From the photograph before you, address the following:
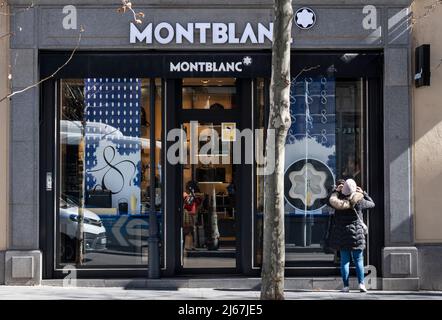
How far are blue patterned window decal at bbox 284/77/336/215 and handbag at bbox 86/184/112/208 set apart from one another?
299 centimetres

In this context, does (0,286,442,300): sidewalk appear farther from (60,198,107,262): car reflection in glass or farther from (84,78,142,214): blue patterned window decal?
(84,78,142,214): blue patterned window decal

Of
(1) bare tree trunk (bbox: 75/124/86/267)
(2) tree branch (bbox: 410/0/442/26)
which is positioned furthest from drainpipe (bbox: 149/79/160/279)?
(2) tree branch (bbox: 410/0/442/26)

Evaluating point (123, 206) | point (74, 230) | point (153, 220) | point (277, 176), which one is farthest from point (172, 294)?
point (277, 176)

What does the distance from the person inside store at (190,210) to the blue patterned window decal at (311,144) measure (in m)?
1.53

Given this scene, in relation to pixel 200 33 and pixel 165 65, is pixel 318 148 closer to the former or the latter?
pixel 200 33

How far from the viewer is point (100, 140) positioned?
1249 cm

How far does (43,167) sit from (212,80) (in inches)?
124

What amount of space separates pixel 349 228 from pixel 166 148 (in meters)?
3.26

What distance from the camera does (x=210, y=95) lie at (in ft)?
41.3

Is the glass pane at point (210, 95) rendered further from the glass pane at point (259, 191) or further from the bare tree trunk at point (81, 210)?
the bare tree trunk at point (81, 210)

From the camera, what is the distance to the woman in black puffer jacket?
451 inches

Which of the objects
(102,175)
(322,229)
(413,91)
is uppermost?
(413,91)
